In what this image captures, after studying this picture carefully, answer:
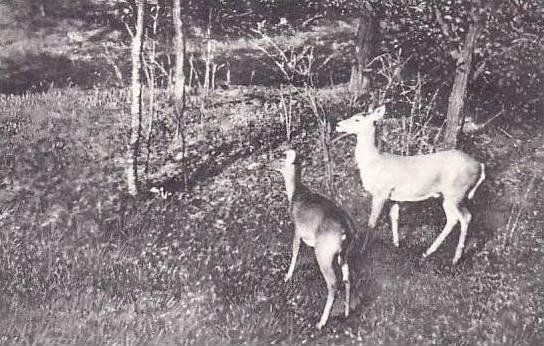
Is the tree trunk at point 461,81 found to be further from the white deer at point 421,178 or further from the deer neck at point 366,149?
the deer neck at point 366,149

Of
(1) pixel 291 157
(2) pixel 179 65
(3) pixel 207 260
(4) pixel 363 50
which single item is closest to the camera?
(1) pixel 291 157

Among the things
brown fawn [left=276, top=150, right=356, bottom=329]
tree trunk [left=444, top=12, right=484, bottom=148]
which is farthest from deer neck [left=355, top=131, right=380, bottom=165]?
tree trunk [left=444, top=12, right=484, bottom=148]

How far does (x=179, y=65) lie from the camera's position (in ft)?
16.6

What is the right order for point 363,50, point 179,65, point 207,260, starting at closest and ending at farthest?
point 207,260 < point 179,65 < point 363,50

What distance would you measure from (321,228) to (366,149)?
0.88 m

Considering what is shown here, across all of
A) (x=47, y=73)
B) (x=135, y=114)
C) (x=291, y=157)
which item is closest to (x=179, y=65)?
(x=135, y=114)

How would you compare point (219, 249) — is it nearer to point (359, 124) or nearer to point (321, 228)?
point (321, 228)

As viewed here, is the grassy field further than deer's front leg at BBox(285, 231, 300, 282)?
No

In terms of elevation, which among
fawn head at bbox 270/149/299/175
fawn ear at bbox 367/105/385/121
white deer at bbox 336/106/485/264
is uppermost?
fawn ear at bbox 367/105/385/121

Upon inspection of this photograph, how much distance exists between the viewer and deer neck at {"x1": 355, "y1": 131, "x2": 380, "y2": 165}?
14.9 ft

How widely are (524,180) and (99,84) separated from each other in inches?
132

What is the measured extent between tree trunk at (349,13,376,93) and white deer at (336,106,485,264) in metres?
0.79

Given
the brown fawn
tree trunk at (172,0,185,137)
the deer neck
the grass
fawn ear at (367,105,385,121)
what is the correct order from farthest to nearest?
tree trunk at (172,0,185,137) → the deer neck → fawn ear at (367,105,385,121) → the grass → the brown fawn

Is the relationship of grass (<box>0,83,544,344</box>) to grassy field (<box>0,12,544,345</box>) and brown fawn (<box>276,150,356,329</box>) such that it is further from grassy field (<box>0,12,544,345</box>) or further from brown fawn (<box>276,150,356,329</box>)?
brown fawn (<box>276,150,356,329</box>)
